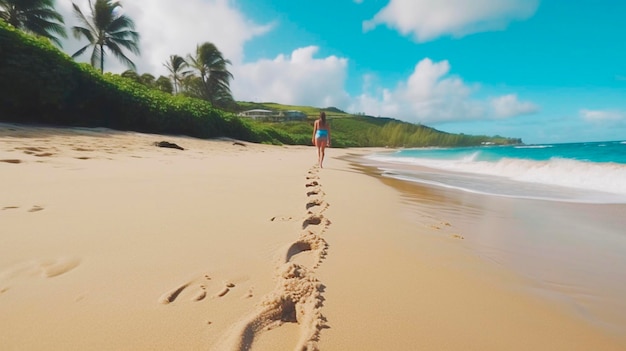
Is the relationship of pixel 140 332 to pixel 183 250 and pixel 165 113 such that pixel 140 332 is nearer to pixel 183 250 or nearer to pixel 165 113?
pixel 183 250

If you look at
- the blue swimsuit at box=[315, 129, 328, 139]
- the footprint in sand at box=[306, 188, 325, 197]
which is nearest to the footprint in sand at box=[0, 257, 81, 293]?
the footprint in sand at box=[306, 188, 325, 197]

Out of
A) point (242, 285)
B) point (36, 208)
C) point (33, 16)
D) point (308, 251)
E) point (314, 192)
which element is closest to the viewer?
point (242, 285)

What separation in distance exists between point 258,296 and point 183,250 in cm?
66

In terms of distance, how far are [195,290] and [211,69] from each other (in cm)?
3557

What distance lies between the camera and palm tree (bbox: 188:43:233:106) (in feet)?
107

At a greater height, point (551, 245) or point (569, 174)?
point (569, 174)

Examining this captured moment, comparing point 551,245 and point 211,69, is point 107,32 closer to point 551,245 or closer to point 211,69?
point 211,69

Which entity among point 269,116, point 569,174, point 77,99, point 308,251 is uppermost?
point 269,116

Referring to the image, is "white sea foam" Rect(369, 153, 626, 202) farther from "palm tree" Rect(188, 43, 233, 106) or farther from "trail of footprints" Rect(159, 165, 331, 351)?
"palm tree" Rect(188, 43, 233, 106)

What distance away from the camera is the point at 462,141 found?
89.6m

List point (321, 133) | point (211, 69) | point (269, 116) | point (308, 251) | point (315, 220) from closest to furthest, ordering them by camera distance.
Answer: point (308, 251) → point (315, 220) → point (321, 133) → point (211, 69) → point (269, 116)

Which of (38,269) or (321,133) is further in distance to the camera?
(321,133)

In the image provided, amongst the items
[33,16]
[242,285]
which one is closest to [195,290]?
[242,285]

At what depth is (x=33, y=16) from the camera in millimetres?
18938
